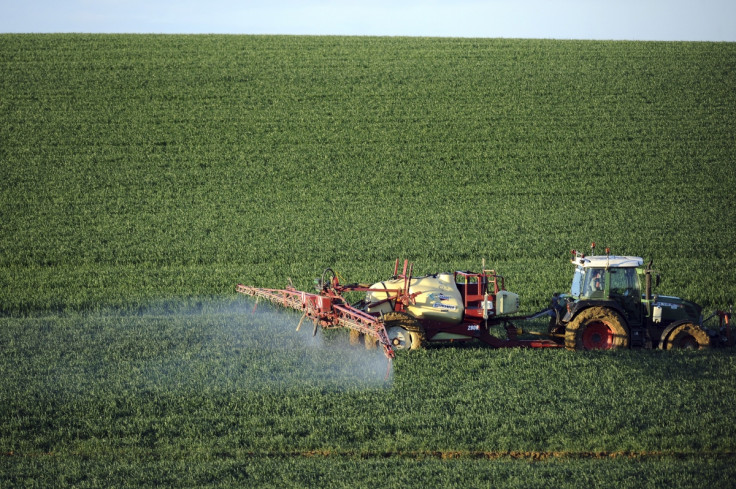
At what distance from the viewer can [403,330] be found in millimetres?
14984

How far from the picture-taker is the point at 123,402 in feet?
39.0

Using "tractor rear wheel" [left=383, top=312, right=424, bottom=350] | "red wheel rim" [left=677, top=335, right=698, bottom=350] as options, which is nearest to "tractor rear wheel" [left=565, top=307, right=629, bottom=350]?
"red wheel rim" [left=677, top=335, right=698, bottom=350]

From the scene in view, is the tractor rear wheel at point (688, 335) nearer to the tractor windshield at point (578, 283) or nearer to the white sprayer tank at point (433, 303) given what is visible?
the tractor windshield at point (578, 283)

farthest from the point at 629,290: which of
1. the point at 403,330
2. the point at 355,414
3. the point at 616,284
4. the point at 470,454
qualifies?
the point at 355,414

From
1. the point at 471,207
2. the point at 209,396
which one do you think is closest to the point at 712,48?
the point at 471,207

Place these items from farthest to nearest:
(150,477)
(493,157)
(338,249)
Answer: (493,157), (338,249), (150,477)

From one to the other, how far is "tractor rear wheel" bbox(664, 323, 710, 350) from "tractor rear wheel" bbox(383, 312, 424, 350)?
5.06m

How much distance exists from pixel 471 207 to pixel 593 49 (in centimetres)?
2091

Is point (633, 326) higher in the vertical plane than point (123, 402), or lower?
higher

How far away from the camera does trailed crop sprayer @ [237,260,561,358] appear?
48.7 ft

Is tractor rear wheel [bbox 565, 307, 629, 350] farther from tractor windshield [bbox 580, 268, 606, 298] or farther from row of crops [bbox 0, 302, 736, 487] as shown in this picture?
row of crops [bbox 0, 302, 736, 487]

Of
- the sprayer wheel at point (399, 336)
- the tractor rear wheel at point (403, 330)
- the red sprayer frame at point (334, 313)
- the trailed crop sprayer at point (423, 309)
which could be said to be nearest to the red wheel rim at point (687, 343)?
the trailed crop sprayer at point (423, 309)

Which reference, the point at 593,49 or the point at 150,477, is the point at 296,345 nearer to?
the point at 150,477

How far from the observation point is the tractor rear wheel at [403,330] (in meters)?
14.7
